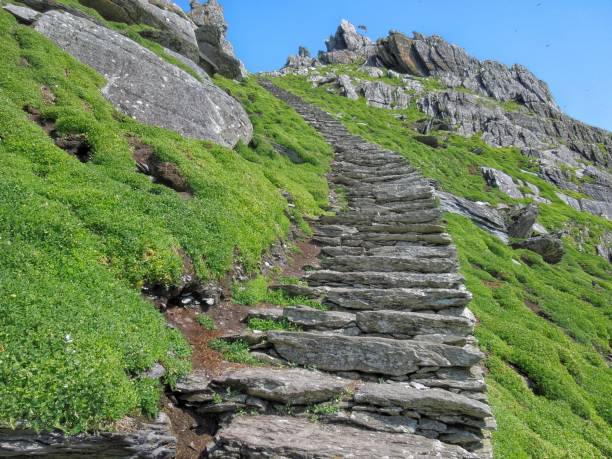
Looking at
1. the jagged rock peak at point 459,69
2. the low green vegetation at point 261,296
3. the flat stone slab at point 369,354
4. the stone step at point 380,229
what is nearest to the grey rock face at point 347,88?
the jagged rock peak at point 459,69

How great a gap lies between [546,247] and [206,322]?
102 feet

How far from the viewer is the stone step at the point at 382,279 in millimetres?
15217

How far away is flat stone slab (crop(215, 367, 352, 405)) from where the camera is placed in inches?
381

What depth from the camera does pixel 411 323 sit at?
42.2ft

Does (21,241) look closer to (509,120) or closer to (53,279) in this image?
Answer: (53,279)

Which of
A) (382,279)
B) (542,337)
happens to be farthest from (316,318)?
(542,337)

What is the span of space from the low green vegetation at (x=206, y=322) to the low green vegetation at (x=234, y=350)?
570mm

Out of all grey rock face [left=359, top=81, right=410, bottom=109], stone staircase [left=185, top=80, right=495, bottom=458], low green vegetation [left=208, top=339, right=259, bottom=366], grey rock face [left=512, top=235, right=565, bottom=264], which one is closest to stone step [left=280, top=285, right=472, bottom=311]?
stone staircase [left=185, top=80, right=495, bottom=458]

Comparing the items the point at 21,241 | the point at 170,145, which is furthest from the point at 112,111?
the point at 21,241

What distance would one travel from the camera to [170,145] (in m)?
19.0

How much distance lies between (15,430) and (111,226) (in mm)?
6209

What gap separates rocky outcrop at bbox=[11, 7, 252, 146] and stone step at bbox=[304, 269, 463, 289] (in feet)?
36.3

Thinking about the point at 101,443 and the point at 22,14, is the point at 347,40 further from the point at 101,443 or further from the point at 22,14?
the point at 101,443

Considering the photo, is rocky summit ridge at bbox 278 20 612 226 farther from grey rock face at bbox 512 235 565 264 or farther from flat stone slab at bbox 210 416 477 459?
flat stone slab at bbox 210 416 477 459
